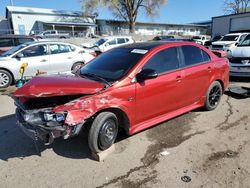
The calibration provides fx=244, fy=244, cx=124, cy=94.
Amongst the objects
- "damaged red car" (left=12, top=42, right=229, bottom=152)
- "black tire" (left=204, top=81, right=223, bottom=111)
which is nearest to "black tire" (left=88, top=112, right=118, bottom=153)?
"damaged red car" (left=12, top=42, right=229, bottom=152)

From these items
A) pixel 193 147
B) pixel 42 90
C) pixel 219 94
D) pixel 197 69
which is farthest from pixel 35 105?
pixel 219 94

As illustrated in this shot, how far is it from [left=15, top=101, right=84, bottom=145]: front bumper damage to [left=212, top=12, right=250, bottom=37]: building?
29401mm

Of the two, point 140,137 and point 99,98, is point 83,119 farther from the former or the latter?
point 140,137

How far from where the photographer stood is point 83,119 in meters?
3.26

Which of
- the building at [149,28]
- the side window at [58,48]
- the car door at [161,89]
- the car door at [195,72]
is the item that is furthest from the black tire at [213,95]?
the building at [149,28]

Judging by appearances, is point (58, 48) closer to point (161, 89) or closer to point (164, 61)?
point (164, 61)

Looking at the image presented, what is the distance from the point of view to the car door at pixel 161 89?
394cm

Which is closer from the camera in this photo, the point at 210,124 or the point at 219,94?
the point at 210,124

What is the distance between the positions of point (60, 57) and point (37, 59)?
33.5 inches

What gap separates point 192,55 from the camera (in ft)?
16.1

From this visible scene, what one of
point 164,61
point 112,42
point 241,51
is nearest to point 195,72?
point 164,61

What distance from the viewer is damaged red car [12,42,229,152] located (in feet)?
10.7

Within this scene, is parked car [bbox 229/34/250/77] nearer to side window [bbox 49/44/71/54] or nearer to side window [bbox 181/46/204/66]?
side window [bbox 181/46/204/66]

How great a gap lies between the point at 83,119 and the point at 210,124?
271 cm
